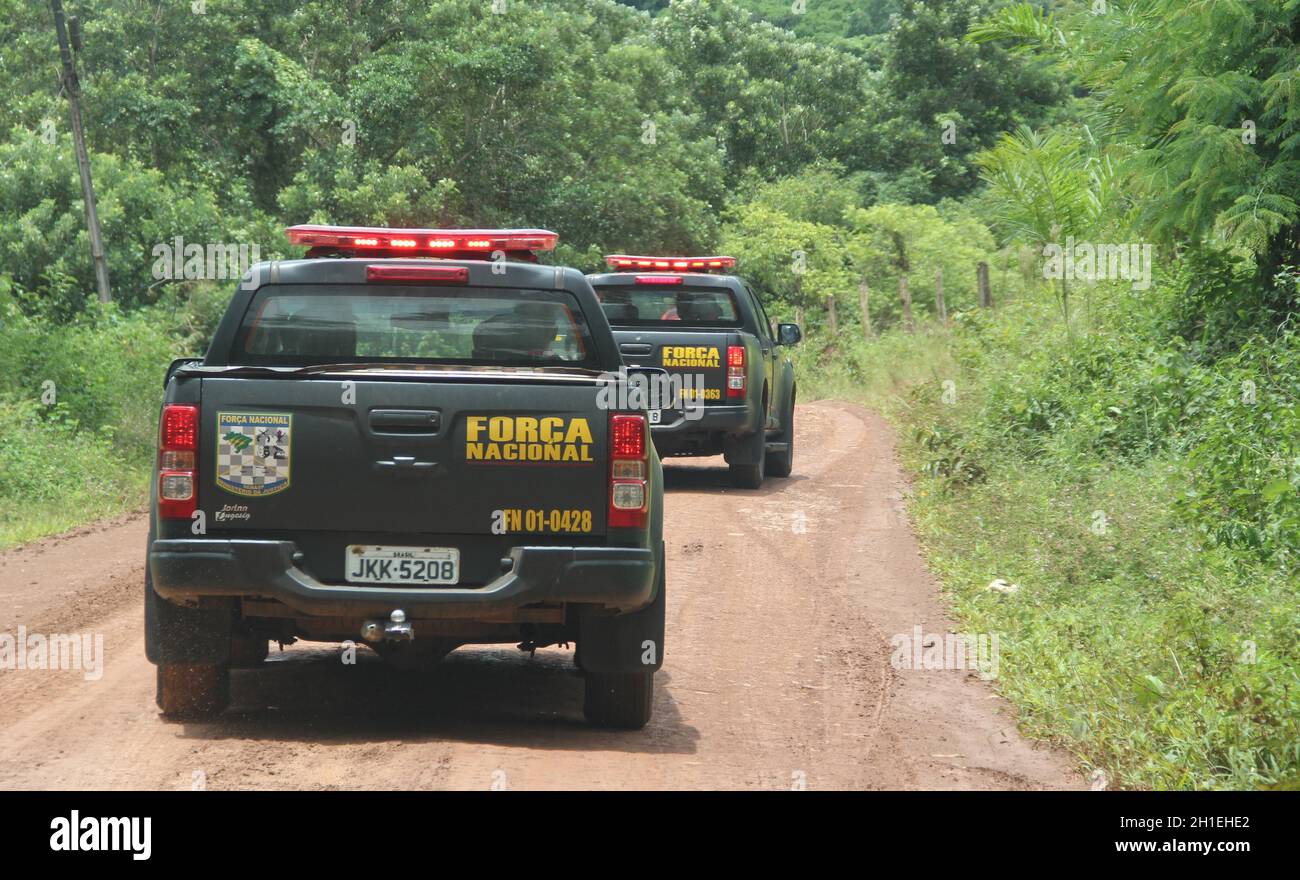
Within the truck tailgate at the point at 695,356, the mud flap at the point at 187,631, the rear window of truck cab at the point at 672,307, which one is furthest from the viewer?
the rear window of truck cab at the point at 672,307

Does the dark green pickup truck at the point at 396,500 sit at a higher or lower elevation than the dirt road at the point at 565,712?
higher

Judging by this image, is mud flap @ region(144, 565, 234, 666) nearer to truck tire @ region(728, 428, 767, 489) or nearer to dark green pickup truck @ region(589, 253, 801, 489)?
dark green pickup truck @ region(589, 253, 801, 489)

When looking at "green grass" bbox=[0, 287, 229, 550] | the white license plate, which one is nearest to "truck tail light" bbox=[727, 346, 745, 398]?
"green grass" bbox=[0, 287, 229, 550]

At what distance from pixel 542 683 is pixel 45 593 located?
405 centimetres

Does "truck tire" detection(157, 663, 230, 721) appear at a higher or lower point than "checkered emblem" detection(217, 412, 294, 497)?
lower

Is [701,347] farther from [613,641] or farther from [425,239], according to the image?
[613,641]

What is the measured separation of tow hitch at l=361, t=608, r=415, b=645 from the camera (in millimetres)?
5516

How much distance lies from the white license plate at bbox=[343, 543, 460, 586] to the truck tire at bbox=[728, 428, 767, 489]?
877 centimetres

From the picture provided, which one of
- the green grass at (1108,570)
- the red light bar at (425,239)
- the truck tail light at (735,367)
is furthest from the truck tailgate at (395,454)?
the truck tail light at (735,367)

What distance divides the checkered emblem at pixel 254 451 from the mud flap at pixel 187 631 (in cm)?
56

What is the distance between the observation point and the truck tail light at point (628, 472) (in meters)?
5.49

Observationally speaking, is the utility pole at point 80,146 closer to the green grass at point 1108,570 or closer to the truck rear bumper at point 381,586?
the green grass at point 1108,570

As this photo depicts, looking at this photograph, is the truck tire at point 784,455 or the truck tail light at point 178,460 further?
the truck tire at point 784,455

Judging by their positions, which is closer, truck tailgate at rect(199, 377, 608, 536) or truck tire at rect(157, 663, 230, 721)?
truck tailgate at rect(199, 377, 608, 536)
